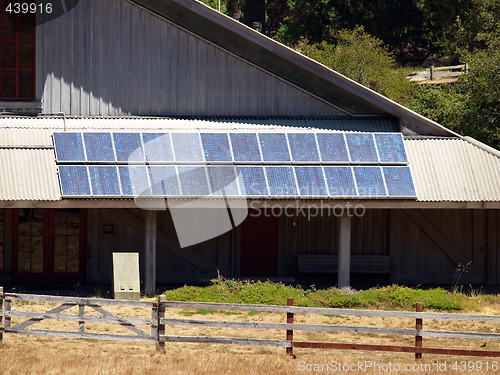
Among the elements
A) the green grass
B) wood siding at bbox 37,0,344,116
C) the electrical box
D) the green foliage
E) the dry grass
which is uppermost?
the green foliage

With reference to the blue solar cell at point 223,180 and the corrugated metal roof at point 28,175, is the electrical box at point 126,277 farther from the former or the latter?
the blue solar cell at point 223,180

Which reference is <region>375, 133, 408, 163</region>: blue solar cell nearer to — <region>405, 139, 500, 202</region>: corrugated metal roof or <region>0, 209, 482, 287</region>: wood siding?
<region>405, 139, 500, 202</region>: corrugated metal roof

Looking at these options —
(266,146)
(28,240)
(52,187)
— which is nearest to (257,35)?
(266,146)

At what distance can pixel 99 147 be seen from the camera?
21.1 m

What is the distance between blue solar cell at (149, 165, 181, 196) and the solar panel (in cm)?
34

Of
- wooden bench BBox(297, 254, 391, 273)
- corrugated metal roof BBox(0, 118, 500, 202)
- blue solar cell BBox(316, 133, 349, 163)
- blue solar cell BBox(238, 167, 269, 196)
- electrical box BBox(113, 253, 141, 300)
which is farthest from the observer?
wooden bench BBox(297, 254, 391, 273)

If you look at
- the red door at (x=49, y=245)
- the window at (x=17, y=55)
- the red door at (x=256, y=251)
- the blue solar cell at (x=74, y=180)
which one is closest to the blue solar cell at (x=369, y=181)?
the red door at (x=256, y=251)

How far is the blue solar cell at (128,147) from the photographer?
21047 millimetres

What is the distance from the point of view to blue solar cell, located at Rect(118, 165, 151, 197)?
66.6 ft

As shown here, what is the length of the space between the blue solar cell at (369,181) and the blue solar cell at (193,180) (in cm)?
443

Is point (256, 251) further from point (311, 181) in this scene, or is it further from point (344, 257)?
point (311, 181)

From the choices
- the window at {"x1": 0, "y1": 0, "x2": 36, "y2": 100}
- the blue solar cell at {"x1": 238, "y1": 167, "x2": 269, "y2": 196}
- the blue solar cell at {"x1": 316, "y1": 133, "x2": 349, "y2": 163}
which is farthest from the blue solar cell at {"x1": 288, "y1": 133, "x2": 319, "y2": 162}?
the window at {"x1": 0, "y1": 0, "x2": 36, "y2": 100}

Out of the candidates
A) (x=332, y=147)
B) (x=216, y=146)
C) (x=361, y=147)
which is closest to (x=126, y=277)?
(x=216, y=146)

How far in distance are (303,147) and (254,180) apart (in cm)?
201
